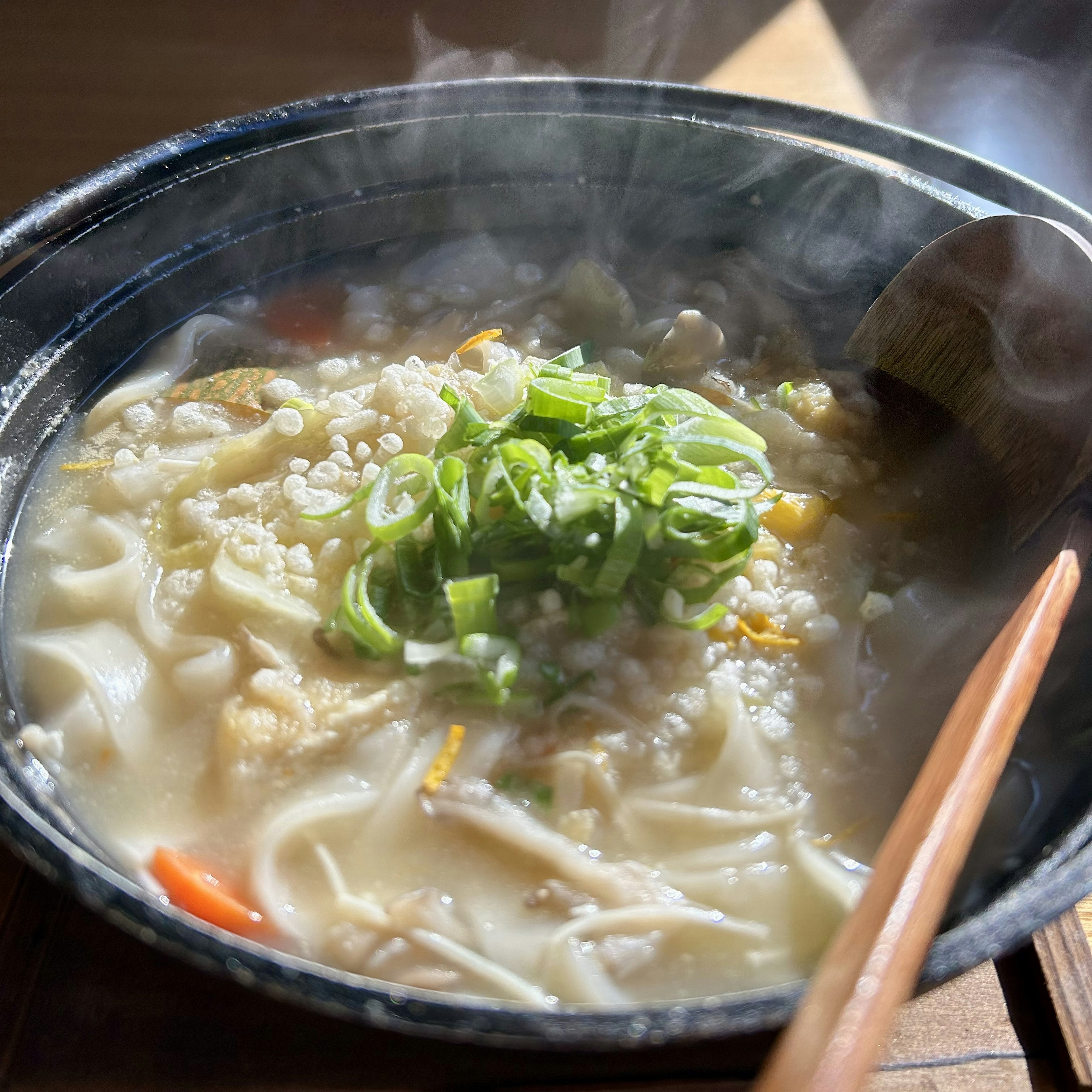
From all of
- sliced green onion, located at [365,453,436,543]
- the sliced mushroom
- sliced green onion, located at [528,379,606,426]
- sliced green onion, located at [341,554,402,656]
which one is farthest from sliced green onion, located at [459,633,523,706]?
the sliced mushroom

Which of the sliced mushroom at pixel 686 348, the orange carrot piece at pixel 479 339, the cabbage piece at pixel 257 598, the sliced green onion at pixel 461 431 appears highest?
the sliced mushroom at pixel 686 348

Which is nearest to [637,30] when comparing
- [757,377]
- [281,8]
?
[281,8]

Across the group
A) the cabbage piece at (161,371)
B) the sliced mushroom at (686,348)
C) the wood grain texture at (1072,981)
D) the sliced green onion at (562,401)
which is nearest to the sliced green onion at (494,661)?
the sliced green onion at (562,401)

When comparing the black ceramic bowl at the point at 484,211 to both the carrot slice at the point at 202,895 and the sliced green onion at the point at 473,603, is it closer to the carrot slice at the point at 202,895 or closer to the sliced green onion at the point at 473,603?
the carrot slice at the point at 202,895

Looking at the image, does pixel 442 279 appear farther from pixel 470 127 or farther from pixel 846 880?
pixel 846 880

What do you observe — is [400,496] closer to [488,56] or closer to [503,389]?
[503,389]
